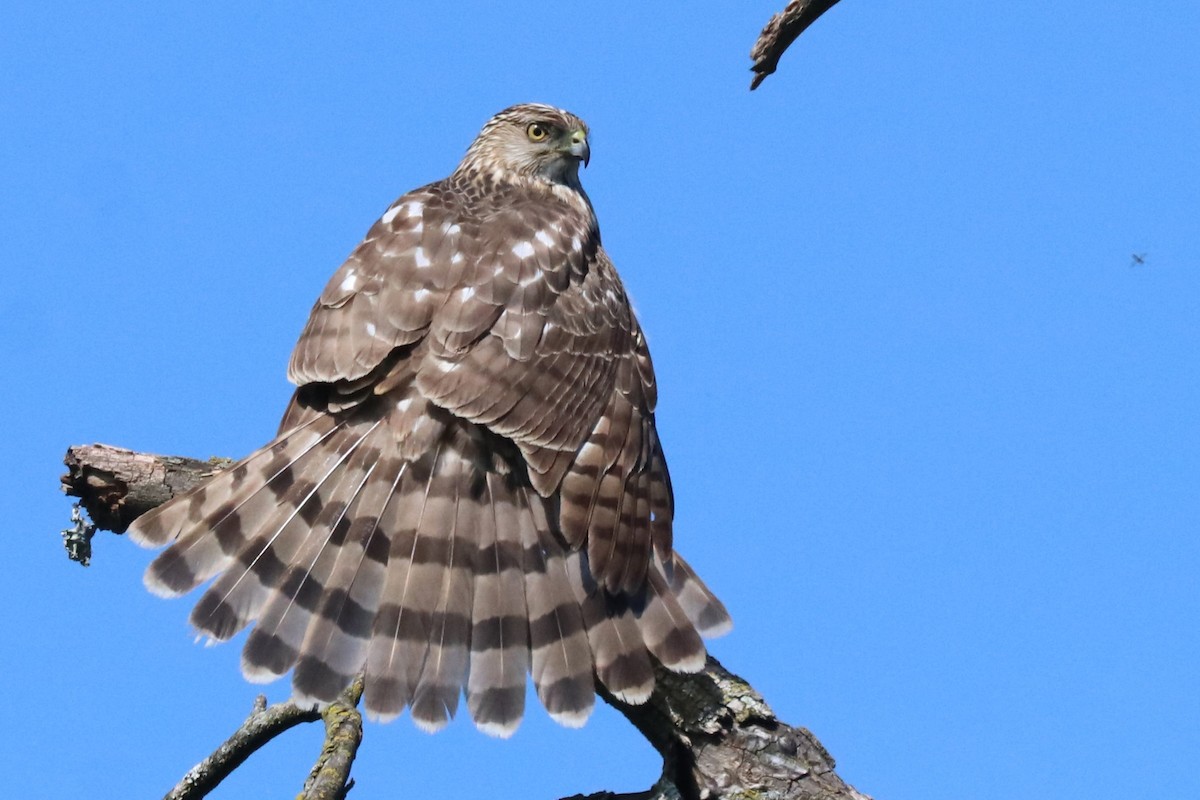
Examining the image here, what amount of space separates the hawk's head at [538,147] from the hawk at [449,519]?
54.1 inches

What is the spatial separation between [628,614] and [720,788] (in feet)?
2.56

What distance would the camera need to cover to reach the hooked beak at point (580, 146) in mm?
7160

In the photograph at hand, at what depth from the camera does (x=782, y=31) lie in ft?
14.8

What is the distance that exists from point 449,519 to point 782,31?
220 centimetres

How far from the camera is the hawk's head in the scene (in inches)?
284

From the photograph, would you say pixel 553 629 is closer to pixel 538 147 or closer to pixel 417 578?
→ pixel 417 578

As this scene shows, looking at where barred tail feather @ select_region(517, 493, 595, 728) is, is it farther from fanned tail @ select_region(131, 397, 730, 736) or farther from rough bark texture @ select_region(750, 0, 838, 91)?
rough bark texture @ select_region(750, 0, 838, 91)

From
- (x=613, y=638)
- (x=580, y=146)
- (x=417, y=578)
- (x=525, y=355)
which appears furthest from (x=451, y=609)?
(x=580, y=146)

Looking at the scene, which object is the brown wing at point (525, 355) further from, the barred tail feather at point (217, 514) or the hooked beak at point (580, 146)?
the hooked beak at point (580, 146)

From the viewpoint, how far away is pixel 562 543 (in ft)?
18.3

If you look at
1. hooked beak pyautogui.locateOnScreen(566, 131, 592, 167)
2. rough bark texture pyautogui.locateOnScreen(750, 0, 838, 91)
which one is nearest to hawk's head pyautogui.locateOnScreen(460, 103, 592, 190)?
hooked beak pyautogui.locateOnScreen(566, 131, 592, 167)

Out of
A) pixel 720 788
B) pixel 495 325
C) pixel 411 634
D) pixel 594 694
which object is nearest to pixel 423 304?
pixel 495 325

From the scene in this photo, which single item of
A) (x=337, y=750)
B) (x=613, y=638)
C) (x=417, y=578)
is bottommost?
(x=337, y=750)

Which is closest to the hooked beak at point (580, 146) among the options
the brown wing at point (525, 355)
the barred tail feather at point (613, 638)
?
the brown wing at point (525, 355)
